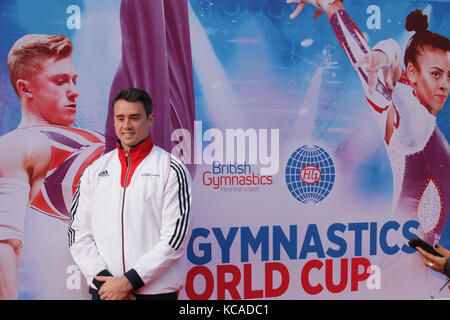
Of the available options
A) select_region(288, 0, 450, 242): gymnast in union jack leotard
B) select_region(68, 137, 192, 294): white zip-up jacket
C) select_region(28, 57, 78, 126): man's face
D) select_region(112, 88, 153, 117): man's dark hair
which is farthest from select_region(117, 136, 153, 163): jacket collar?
select_region(288, 0, 450, 242): gymnast in union jack leotard

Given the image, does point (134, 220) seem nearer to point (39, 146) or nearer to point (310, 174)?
point (39, 146)

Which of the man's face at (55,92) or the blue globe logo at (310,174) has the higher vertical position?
the man's face at (55,92)

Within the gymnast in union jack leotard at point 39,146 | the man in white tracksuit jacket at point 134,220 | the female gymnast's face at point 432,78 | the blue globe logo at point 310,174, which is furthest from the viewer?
the female gymnast's face at point 432,78

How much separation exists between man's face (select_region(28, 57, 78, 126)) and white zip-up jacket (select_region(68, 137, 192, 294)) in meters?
0.76

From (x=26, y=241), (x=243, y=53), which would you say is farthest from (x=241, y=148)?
(x=26, y=241)

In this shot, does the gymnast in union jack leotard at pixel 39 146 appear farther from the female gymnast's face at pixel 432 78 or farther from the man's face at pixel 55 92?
the female gymnast's face at pixel 432 78

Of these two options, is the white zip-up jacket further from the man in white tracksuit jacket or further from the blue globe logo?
the blue globe logo

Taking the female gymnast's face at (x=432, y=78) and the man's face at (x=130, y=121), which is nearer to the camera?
the man's face at (x=130, y=121)

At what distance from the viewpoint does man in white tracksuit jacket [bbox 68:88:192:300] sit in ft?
5.50

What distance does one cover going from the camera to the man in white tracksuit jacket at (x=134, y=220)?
1678 mm

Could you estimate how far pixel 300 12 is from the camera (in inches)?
98.7

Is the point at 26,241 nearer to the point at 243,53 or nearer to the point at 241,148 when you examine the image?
the point at 241,148

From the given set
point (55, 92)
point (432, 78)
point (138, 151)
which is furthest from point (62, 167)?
point (432, 78)

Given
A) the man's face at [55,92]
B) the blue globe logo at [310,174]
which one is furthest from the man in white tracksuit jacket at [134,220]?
the blue globe logo at [310,174]
